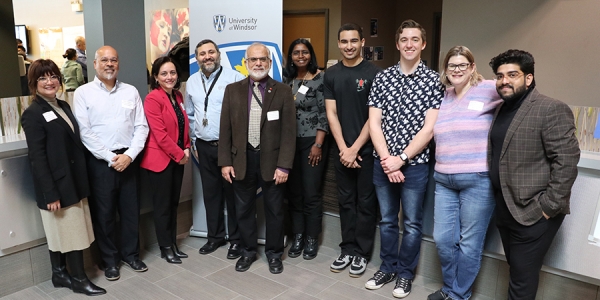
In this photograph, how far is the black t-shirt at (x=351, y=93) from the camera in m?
3.13

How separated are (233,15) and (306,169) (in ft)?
4.54

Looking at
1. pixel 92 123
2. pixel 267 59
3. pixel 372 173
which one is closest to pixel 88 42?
pixel 92 123

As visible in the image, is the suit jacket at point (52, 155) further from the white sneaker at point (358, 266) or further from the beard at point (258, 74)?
the white sneaker at point (358, 266)

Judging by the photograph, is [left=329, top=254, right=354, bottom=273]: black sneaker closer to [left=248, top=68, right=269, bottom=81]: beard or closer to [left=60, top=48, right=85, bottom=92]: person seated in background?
[left=248, top=68, right=269, bottom=81]: beard

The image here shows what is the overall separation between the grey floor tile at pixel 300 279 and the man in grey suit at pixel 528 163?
1.25 m

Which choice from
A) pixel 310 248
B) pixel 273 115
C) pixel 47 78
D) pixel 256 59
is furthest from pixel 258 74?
pixel 310 248

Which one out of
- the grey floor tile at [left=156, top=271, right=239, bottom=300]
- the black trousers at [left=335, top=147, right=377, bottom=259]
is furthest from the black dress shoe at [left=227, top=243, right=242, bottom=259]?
the black trousers at [left=335, top=147, right=377, bottom=259]

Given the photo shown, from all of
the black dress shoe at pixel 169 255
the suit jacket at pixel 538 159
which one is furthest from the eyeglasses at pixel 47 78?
the suit jacket at pixel 538 159

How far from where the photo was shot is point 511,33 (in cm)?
540

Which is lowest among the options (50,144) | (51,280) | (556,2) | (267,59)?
(51,280)

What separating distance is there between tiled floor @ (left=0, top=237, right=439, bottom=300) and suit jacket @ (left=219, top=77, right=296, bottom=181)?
72 centimetres

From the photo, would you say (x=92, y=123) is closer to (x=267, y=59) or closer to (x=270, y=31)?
(x=267, y=59)

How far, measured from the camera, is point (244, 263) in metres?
3.50

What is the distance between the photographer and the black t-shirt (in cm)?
313
